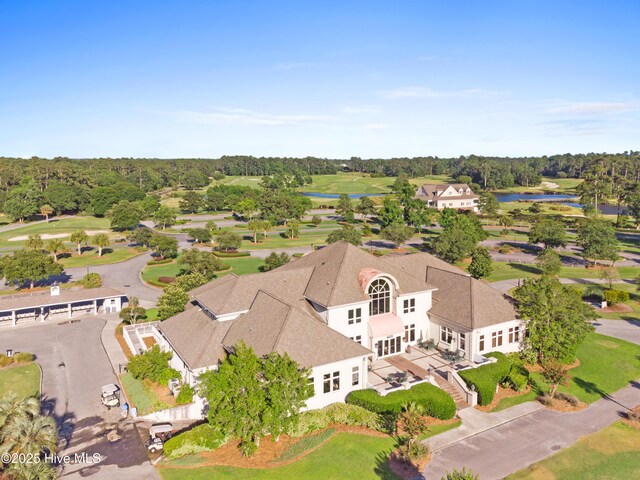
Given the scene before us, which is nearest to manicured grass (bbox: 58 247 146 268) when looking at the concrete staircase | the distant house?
the concrete staircase

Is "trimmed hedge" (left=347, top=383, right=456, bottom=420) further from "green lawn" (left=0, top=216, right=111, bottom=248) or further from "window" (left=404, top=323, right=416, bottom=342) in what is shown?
"green lawn" (left=0, top=216, right=111, bottom=248)

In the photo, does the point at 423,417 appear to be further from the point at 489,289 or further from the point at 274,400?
the point at 489,289

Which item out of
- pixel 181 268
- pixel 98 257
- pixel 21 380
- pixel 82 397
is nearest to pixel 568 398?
pixel 82 397

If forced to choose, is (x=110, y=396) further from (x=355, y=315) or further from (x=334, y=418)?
(x=355, y=315)

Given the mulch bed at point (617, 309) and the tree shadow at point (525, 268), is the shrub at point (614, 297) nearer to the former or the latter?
the mulch bed at point (617, 309)

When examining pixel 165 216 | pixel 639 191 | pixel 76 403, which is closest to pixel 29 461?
pixel 76 403

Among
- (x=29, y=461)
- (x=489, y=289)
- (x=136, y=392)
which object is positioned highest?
(x=489, y=289)

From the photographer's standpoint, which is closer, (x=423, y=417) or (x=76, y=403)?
(x=423, y=417)
